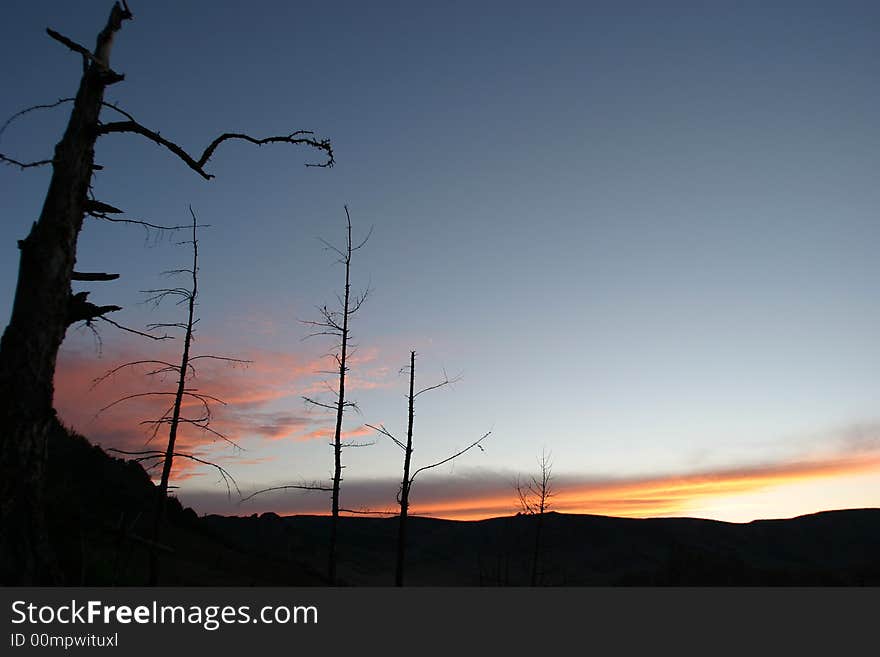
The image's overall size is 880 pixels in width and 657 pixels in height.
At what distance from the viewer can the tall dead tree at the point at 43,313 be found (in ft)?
22.3

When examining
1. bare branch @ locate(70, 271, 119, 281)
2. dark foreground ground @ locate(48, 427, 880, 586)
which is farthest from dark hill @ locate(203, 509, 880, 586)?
bare branch @ locate(70, 271, 119, 281)

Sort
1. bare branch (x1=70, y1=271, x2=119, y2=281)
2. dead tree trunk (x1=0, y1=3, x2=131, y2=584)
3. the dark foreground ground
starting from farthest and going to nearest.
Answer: the dark foreground ground → bare branch (x1=70, y1=271, x2=119, y2=281) → dead tree trunk (x1=0, y1=3, x2=131, y2=584)

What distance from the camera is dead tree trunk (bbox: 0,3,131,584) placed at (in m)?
6.79

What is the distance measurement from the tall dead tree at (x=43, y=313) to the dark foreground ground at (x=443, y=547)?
2.44 meters

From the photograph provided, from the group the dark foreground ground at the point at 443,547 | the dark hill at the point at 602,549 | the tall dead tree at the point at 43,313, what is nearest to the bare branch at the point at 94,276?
the tall dead tree at the point at 43,313

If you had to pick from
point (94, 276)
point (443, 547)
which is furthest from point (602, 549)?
point (94, 276)

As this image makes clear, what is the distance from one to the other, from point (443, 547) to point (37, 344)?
103785 millimetres

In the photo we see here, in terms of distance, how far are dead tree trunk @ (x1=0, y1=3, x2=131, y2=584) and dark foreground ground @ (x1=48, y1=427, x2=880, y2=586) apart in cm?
238

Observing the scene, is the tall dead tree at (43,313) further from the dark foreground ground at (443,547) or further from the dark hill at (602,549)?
the dark hill at (602,549)

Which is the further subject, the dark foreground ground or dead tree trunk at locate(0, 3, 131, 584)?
the dark foreground ground

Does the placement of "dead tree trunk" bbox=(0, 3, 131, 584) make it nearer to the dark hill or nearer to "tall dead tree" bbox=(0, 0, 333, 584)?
"tall dead tree" bbox=(0, 0, 333, 584)
